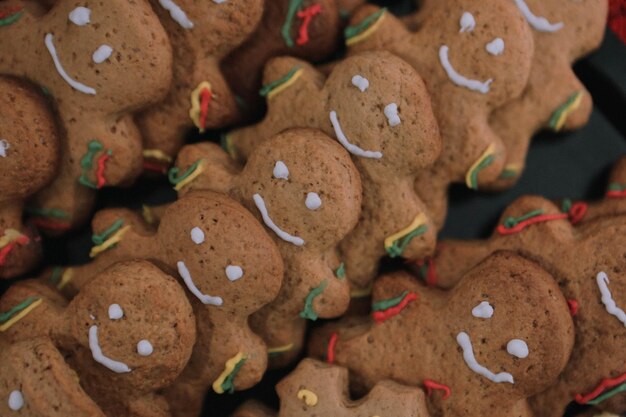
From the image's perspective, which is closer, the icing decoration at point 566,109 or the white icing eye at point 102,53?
the white icing eye at point 102,53

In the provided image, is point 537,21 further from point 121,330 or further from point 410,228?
point 121,330

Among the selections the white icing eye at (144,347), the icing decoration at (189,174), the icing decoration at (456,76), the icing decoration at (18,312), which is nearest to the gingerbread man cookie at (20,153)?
the icing decoration at (18,312)

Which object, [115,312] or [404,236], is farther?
[404,236]

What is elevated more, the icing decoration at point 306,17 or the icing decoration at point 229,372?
the icing decoration at point 306,17

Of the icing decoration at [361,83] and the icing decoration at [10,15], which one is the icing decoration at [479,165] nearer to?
the icing decoration at [361,83]

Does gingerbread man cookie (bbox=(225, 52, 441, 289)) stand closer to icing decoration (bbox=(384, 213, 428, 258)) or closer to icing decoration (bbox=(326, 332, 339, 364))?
icing decoration (bbox=(384, 213, 428, 258))

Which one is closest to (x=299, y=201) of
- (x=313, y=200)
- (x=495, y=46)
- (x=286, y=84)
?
(x=313, y=200)

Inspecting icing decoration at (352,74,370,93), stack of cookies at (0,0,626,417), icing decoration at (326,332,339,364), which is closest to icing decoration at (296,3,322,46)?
stack of cookies at (0,0,626,417)
